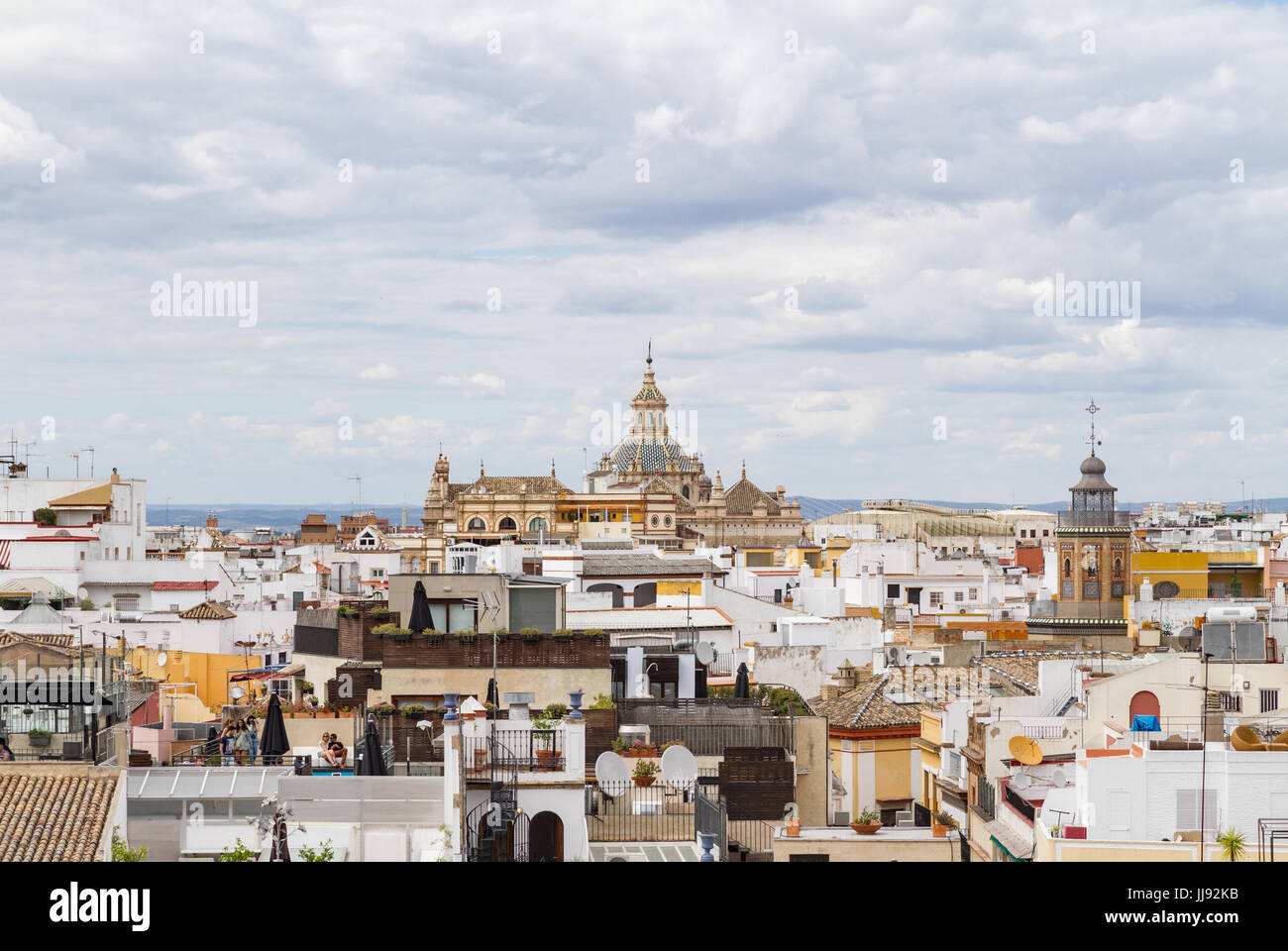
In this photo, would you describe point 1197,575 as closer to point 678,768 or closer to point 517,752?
point 678,768

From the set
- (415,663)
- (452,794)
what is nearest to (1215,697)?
(415,663)

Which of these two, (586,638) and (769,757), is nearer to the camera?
(769,757)

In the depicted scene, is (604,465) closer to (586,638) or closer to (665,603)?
(665,603)

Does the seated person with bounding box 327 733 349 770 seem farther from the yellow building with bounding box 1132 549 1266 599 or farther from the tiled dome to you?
the tiled dome

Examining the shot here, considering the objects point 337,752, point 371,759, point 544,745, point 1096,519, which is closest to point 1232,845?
point 544,745

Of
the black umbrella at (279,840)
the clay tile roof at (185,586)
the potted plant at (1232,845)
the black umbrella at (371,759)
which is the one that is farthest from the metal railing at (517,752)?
the clay tile roof at (185,586)

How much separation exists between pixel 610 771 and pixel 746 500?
12153 cm

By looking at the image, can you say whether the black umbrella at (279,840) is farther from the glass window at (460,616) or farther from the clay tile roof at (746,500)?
the clay tile roof at (746,500)

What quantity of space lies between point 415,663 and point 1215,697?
962cm

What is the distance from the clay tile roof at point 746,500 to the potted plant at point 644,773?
119 m

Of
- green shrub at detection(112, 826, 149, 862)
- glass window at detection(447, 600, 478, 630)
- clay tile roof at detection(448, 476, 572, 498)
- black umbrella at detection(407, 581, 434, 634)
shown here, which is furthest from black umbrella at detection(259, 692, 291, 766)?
clay tile roof at detection(448, 476, 572, 498)

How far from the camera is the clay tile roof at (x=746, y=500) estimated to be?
443 feet

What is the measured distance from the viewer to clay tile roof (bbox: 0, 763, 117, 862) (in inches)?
487

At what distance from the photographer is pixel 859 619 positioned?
38.2m
